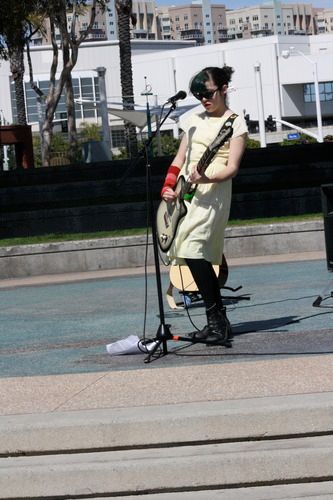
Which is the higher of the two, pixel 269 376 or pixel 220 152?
pixel 220 152

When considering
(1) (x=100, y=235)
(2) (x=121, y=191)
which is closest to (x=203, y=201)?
(1) (x=100, y=235)

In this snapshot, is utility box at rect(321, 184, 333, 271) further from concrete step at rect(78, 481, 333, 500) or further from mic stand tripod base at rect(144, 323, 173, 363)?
concrete step at rect(78, 481, 333, 500)

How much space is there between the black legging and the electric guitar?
0.77ft

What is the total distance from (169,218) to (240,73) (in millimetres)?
125088

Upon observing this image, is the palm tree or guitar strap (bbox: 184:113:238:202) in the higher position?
the palm tree

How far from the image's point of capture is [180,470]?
18.9 ft

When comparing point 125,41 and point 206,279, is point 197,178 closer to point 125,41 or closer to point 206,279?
point 206,279

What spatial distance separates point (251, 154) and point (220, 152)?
1819cm

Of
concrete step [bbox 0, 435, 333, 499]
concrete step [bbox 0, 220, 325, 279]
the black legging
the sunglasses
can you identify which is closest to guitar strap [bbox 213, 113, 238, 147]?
the sunglasses

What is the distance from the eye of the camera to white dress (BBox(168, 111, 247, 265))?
7734 millimetres

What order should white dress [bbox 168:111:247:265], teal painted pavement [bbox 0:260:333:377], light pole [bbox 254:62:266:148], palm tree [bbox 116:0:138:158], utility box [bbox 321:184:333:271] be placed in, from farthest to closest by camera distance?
1. light pole [bbox 254:62:266:148]
2. palm tree [bbox 116:0:138:158]
3. utility box [bbox 321:184:333:271]
4. teal painted pavement [bbox 0:260:333:377]
5. white dress [bbox 168:111:247:265]

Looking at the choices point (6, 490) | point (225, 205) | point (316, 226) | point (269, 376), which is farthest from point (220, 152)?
point (316, 226)

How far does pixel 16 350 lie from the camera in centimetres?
914

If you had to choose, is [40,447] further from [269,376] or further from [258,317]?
[258,317]
